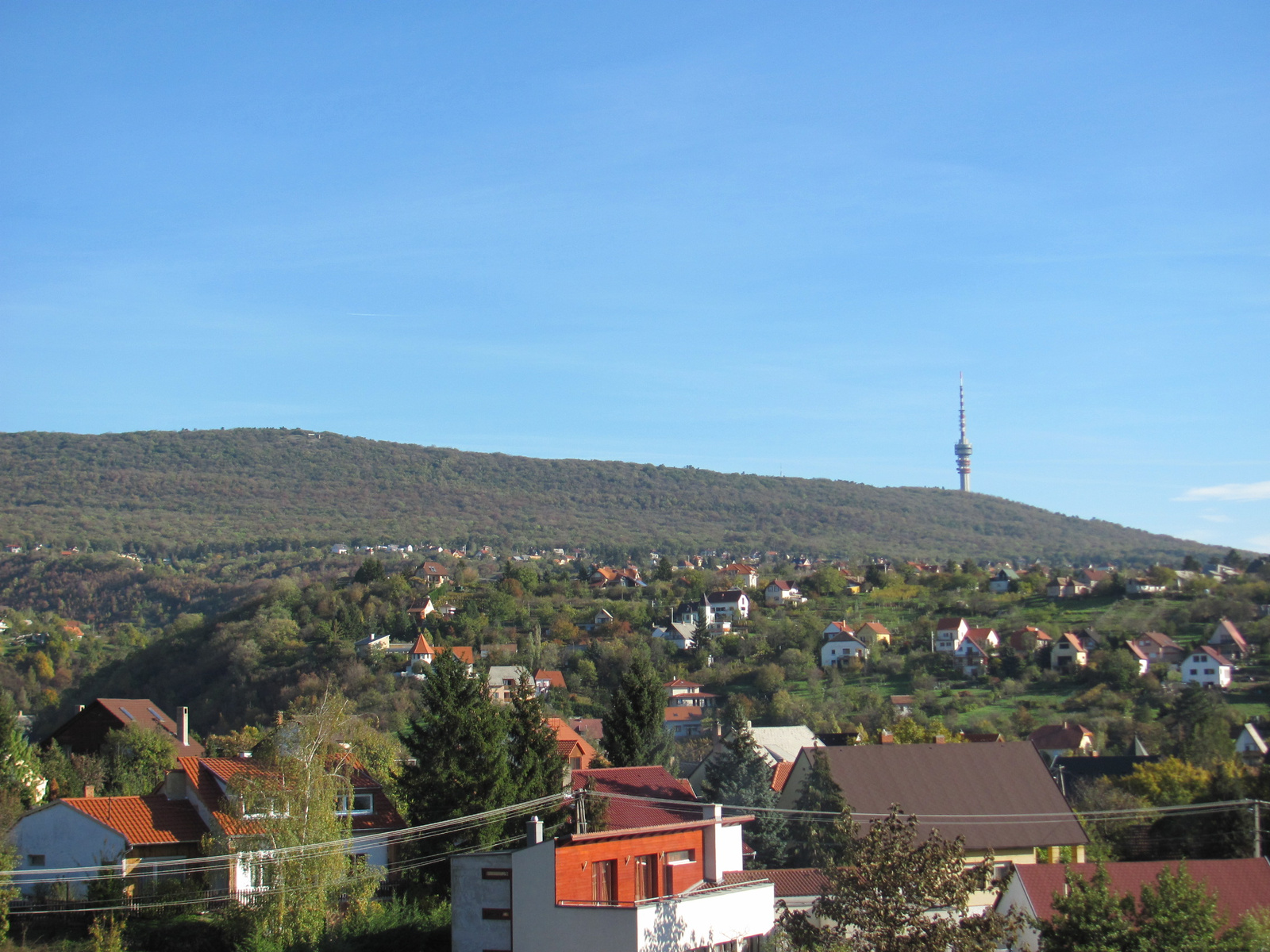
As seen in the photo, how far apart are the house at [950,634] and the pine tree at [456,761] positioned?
214 feet

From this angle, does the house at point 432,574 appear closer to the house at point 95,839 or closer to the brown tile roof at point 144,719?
the brown tile roof at point 144,719

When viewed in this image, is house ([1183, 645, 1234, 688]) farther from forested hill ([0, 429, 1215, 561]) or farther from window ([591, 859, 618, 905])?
forested hill ([0, 429, 1215, 561])

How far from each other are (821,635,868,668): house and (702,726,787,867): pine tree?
51.1 meters

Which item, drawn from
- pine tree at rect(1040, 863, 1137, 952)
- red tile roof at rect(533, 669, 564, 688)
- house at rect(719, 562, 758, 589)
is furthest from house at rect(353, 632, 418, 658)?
pine tree at rect(1040, 863, 1137, 952)

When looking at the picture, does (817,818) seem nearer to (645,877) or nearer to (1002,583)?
(645,877)

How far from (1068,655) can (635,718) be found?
52.2 metres

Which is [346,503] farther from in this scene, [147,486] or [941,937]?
[941,937]

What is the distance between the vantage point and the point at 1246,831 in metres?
35.4

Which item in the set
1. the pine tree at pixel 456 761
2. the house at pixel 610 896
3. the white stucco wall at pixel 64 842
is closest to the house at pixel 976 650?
the pine tree at pixel 456 761

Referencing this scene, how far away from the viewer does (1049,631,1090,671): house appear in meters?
81.2

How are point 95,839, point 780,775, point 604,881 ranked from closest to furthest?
point 604,881 < point 95,839 < point 780,775

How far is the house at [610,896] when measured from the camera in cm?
2350

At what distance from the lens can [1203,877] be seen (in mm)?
26141

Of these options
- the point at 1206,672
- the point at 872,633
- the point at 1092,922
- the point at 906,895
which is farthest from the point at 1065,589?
the point at 906,895
